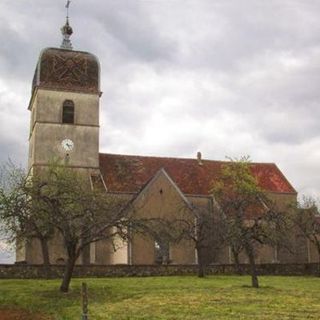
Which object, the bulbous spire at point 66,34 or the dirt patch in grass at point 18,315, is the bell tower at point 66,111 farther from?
the dirt patch in grass at point 18,315

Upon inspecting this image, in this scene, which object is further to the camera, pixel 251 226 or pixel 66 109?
pixel 66 109

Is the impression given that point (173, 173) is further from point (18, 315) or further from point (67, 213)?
point (18, 315)

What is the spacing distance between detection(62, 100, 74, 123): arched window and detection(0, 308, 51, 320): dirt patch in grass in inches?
1283

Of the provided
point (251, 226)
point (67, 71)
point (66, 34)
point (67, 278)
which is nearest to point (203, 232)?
point (251, 226)

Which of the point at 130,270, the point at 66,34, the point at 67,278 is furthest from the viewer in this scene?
the point at 66,34

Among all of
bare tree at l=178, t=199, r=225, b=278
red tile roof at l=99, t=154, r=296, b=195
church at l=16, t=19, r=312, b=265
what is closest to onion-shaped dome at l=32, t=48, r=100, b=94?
church at l=16, t=19, r=312, b=265

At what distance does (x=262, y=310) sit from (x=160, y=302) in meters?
4.16

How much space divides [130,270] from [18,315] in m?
17.0

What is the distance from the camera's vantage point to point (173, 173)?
176 feet

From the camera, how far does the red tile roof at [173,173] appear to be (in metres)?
50.4

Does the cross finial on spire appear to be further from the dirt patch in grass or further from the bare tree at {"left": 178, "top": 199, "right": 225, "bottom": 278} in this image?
the dirt patch in grass

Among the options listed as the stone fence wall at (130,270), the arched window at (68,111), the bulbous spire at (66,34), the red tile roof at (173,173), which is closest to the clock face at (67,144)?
the arched window at (68,111)

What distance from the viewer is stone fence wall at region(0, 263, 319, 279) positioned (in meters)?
32.9

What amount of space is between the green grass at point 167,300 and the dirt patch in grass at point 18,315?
1.51 feet
